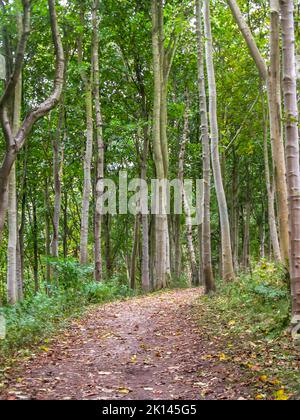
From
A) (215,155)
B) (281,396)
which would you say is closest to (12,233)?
(215,155)

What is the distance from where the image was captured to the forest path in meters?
5.38

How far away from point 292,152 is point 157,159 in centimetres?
1137

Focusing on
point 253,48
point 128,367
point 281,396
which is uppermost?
point 253,48

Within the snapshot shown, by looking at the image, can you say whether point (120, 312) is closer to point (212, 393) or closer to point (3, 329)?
point (3, 329)

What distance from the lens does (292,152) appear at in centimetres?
673

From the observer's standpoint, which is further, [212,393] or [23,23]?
[23,23]

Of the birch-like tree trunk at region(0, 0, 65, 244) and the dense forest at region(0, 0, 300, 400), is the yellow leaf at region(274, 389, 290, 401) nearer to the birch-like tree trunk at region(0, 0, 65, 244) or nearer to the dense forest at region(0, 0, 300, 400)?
the dense forest at region(0, 0, 300, 400)

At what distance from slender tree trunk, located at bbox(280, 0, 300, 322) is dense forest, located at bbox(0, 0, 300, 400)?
17mm

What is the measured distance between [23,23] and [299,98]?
40.0ft

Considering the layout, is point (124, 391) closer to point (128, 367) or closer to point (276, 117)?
point (128, 367)

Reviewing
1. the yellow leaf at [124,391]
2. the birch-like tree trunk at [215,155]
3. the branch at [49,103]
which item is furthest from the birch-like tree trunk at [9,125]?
the birch-like tree trunk at [215,155]
